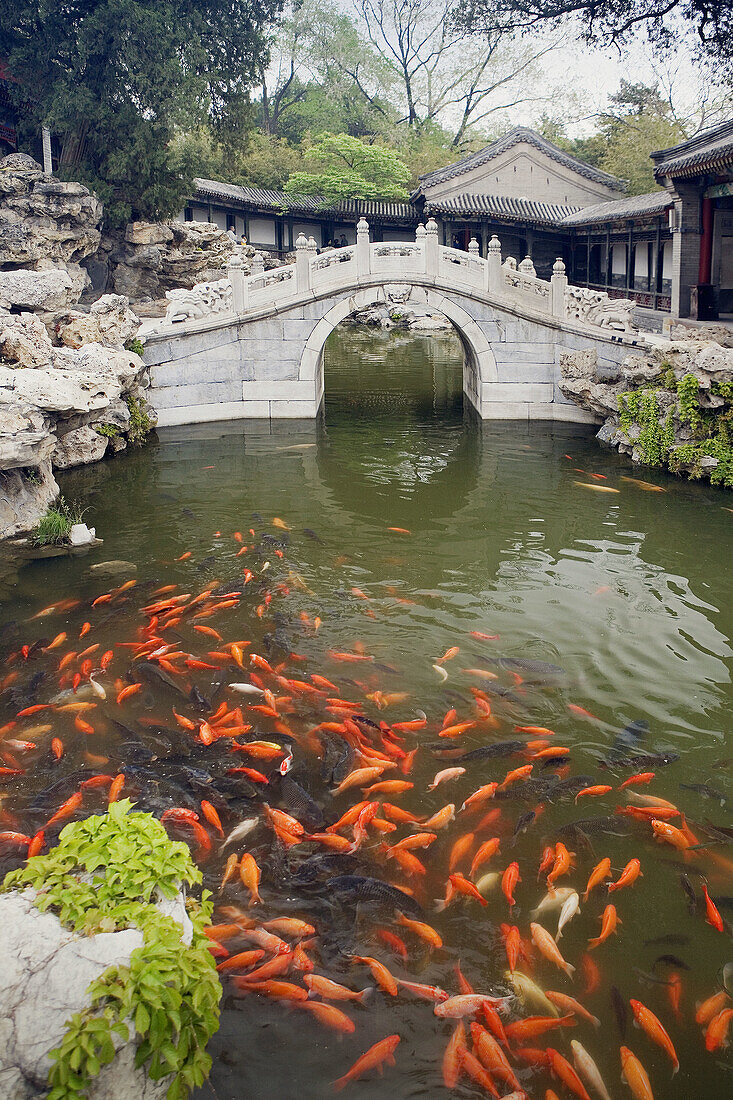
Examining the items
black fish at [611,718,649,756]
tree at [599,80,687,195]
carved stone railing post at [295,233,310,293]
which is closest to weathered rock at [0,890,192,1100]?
black fish at [611,718,649,756]

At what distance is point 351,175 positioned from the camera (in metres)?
34.2

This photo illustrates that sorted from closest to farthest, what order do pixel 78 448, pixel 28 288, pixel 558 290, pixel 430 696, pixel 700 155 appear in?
pixel 430 696, pixel 78 448, pixel 28 288, pixel 700 155, pixel 558 290

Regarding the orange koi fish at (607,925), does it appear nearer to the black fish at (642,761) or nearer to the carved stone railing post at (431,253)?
the black fish at (642,761)

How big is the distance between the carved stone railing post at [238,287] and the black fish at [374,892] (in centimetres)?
1451

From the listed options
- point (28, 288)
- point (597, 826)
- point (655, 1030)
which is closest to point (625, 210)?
point (28, 288)

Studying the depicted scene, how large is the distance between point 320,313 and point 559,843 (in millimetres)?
14365

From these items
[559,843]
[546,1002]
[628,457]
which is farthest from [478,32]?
[546,1002]

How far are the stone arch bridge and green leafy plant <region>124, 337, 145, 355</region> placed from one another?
1.78 feet

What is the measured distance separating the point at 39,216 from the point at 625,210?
15677mm

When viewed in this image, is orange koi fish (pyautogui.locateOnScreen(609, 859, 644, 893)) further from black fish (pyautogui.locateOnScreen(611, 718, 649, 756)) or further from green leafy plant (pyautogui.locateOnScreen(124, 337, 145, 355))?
green leafy plant (pyautogui.locateOnScreen(124, 337, 145, 355))

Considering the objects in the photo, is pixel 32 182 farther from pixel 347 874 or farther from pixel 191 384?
pixel 347 874

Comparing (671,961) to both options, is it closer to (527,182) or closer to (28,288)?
(28,288)

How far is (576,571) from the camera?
35.2ft

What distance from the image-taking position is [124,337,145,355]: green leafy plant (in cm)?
1680
